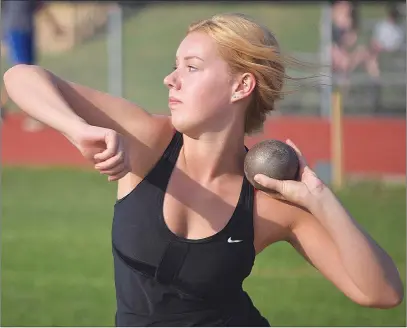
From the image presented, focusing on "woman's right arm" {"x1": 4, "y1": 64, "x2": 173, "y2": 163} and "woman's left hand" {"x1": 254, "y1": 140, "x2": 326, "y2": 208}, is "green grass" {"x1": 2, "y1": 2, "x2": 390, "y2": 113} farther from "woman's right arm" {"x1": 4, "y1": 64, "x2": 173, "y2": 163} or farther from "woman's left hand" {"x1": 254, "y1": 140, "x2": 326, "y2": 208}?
"woman's left hand" {"x1": 254, "y1": 140, "x2": 326, "y2": 208}

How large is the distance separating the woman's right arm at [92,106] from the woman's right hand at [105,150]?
0.42 meters

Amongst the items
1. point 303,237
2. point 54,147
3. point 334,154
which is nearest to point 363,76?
point 334,154

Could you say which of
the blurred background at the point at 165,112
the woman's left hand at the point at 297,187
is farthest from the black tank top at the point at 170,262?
the blurred background at the point at 165,112

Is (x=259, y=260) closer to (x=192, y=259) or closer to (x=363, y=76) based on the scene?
(x=192, y=259)

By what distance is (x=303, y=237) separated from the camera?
4.27m

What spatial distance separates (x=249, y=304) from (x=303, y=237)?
1.21 ft

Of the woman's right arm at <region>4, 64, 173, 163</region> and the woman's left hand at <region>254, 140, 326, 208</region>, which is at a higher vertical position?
the woman's right arm at <region>4, 64, 173, 163</region>

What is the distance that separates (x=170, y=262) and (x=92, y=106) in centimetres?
72

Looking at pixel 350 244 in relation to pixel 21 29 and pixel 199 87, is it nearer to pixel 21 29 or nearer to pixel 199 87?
pixel 199 87

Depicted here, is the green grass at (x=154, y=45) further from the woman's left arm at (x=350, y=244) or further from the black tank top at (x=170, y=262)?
the woman's left arm at (x=350, y=244)

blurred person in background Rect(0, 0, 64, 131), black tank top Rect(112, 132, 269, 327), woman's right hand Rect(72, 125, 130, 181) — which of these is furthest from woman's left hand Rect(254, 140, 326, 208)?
blurred person in background Rect(0, 0, 64, 131)

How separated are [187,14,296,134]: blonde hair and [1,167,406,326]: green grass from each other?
394cm

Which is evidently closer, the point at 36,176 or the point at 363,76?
the point at 36,176

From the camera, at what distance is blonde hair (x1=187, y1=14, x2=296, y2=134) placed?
4.03 meters
